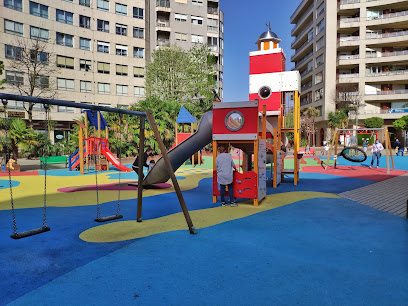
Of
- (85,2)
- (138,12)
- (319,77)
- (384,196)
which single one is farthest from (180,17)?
(384,196)

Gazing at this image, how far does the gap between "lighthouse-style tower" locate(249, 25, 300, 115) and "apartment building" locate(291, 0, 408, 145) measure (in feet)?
127

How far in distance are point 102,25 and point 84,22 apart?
2459 millimetres

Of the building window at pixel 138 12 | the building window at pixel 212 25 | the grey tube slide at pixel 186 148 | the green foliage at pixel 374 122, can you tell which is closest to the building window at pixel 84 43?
the building window at pixel 138 12

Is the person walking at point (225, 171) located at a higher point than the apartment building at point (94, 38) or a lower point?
lower

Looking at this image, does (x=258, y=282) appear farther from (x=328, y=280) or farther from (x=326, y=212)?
(x=326, y=212)

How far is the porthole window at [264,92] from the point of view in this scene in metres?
11.7

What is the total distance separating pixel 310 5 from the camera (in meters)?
56.7

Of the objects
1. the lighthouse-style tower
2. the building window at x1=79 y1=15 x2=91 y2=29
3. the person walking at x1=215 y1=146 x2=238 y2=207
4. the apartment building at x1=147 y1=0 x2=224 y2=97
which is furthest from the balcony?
the person walking at x1=215 y1=146 x2=238 y2=207

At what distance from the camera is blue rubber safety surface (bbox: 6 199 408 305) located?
Answer: 3.05m

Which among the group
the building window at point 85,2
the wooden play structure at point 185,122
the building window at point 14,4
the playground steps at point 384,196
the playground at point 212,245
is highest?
the building window at point 85,2

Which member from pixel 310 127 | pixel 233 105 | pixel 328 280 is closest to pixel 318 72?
pixel 310 127

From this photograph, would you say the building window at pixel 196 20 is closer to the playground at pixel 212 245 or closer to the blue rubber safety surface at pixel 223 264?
the playground at pixel 212 245

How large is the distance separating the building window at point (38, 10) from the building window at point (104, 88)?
10.2 metres

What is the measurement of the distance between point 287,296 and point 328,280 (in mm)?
672
